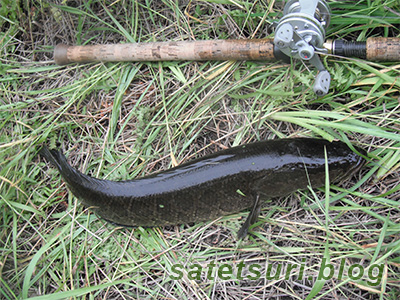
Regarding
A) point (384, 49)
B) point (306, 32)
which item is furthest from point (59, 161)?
point (384, 49)

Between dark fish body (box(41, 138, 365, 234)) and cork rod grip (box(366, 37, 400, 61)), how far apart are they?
0.67 metres

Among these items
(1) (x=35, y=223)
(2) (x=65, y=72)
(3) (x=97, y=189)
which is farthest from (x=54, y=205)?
(2) (x=65, y=72)

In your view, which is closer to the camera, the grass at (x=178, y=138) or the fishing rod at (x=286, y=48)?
the fishing rod at (x=286, y=48)

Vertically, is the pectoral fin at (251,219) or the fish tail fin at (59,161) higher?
the fish tail fin at (59,161)

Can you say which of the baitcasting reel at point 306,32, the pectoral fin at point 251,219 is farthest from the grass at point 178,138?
the baitcasting reel at point 306,32

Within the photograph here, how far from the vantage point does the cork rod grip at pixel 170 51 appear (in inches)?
106

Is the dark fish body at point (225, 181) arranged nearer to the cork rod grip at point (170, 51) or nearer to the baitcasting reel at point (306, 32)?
the baitcasting reel at point (306, 32)

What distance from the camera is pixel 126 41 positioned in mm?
3182

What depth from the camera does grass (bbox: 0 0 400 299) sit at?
98.0 inches

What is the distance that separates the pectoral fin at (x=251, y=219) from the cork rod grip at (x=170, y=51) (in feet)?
3.59

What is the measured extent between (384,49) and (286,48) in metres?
0.69

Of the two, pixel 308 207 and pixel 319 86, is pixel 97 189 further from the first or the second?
pixel 319 86

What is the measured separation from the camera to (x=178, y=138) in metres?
2.89

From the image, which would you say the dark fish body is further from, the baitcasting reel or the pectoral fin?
the baitcasting reel
